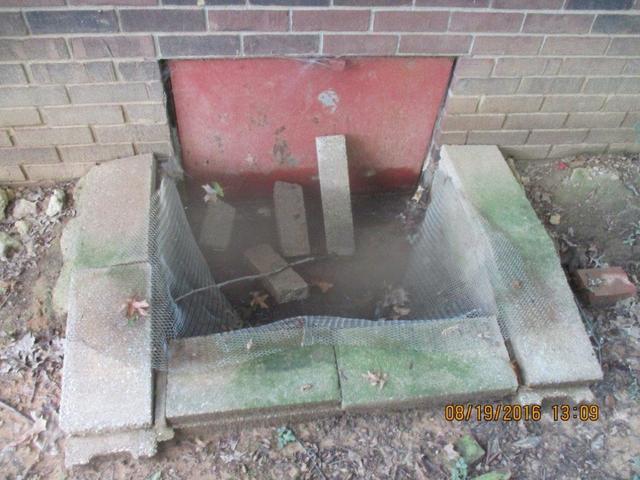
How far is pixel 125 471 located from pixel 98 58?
1858 mm

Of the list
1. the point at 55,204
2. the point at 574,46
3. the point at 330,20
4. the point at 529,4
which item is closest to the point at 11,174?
the point at 55,204

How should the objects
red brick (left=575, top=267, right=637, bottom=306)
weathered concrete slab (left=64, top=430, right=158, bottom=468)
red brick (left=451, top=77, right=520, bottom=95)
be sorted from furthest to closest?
1. red brick (left=451, top=77, right=520, bottom=95)
2. red brick (left=575, top=267, right=637, bottom=306)
3. weathered concrete slab (left=64, top=430, right=158, bottom=468)

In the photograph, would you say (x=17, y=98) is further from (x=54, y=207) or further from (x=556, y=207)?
(x=556, y=207)

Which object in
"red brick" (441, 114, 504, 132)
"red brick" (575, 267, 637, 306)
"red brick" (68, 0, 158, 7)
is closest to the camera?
"red brick" (68, 0, 158, 7)

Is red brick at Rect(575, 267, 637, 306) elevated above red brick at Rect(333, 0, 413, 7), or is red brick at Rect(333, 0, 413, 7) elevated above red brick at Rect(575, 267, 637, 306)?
red brick at Rect(333, 0, 413, 7)

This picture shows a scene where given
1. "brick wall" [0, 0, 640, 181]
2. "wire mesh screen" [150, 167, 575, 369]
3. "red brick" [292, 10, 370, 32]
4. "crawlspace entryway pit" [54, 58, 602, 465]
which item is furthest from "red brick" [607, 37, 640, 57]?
"red brick" [292, 10, 370, 32]

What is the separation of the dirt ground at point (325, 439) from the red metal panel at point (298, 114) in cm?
115

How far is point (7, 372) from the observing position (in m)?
2.27

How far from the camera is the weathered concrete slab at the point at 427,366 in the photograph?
6.97 feet

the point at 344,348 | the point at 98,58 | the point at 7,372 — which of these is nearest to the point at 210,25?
the point at 98,58

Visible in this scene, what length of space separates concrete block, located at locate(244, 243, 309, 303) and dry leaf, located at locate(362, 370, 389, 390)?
912 millimetres

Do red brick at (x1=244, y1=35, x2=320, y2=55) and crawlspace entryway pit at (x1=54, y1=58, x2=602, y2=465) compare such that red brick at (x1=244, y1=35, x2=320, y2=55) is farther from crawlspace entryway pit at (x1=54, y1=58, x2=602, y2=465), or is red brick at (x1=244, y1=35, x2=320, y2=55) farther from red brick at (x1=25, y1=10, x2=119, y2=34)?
red brick at (x1=25, y1=10, x2=119, y2=34)

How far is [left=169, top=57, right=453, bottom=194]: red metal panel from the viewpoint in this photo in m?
2.70

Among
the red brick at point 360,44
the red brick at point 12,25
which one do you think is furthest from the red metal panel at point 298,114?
the red brick at point 12,25
